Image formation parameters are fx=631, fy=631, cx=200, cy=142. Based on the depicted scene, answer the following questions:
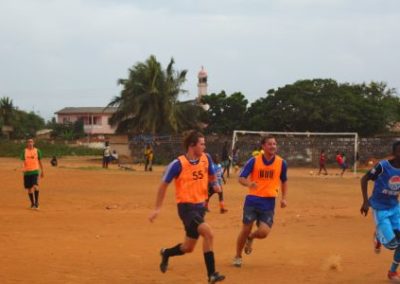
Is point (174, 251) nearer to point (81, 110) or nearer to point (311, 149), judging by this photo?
point (311, 149)

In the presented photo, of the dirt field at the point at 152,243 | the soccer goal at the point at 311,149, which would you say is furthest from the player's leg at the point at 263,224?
the soccer goal at the point at 311,149

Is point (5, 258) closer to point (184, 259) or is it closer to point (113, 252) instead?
point (113, 252)

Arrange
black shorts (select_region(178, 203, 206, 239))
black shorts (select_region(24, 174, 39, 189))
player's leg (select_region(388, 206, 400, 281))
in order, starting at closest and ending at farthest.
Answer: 1. black shorts (select_region(178, 203, 206, 239))
2. player's leg (select_region(388, 206, 400, 281))
3. black shorts (select_region(24, 174, 39, 189))

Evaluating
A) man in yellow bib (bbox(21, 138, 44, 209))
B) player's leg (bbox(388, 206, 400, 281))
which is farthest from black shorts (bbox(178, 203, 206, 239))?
man in yellow bib (bbox(21, 138, 44, 209))

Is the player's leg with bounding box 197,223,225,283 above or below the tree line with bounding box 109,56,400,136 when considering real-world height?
below

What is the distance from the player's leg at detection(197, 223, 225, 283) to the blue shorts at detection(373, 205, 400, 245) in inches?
85.6

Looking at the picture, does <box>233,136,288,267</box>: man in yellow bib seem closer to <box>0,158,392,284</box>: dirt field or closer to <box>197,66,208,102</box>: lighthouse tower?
<box>0,158,392,284</box>: dirt field

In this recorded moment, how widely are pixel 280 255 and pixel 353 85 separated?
50.3m

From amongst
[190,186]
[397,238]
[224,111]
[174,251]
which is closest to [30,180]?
[174,251]

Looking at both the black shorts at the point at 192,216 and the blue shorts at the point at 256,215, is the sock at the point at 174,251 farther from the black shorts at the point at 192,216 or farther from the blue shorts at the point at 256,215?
the blue shorts at the point at 256,215

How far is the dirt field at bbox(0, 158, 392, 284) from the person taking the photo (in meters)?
8.04

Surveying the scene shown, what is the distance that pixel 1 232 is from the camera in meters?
11.7

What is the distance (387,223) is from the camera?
7715 millimetres

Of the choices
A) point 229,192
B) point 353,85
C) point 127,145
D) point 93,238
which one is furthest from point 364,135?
point 93,238
